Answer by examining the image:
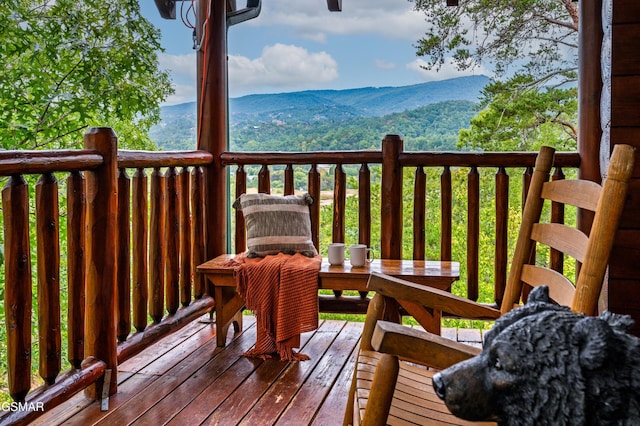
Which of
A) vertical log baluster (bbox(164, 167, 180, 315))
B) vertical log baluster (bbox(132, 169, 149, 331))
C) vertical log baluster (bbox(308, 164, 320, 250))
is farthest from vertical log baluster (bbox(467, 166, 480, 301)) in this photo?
vertical log baluster (bbox(132, 169, 149, 331))

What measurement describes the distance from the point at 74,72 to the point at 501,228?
5.00 metres

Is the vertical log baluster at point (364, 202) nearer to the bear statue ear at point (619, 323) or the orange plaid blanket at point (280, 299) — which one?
the orange plaid blanket at point (280, 299)

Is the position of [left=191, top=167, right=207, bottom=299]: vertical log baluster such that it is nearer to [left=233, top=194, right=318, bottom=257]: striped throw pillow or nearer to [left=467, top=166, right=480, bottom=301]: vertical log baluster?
[left=233, top=194, right=318, bottom=257]: striped throw pillow

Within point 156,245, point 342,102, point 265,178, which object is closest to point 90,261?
point 156,245

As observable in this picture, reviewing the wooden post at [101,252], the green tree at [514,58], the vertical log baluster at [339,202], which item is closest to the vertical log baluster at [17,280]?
→ the wooden post at [101,252]

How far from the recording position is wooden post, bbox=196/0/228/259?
3.46 m

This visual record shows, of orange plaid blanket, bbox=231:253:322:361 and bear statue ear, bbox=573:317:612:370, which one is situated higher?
bear statue ear, bbox=573:317:612:370

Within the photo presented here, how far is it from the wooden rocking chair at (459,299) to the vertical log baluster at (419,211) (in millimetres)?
1380

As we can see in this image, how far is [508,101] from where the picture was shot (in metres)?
5.33

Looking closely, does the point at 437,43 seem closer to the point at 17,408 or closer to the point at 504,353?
the point at 17,408

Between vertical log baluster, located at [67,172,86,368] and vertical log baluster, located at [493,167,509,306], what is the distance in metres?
2.08

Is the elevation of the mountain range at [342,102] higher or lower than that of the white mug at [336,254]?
higher

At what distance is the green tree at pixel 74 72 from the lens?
5.71 metres

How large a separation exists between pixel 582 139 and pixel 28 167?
2.51m
